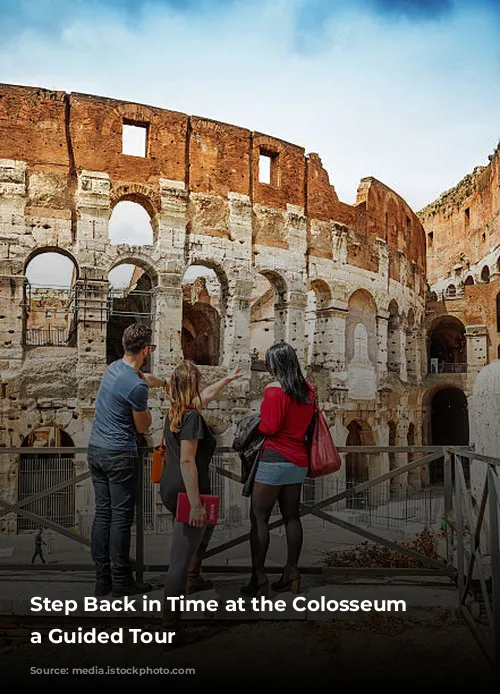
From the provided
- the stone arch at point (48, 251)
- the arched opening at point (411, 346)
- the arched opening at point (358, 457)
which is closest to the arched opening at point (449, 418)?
the arched opening at point (411, 346)

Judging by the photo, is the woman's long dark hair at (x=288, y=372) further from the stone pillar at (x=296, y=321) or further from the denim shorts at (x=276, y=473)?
the stone pillar at (x=296, y=321)

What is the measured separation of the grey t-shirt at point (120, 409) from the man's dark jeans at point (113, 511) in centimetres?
7

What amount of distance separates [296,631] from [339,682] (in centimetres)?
62

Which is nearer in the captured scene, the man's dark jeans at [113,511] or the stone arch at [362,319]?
the man's dark jeans at [113,511]

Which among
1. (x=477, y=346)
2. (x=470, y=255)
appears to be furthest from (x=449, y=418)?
(x=470, y=255)

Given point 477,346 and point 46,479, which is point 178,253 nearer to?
point 46,479

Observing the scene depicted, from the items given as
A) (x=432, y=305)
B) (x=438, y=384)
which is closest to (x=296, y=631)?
→ (x=438, y=384)

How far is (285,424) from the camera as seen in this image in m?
4.41

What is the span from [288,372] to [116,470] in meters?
1.35

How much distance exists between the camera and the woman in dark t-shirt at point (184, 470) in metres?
3.85

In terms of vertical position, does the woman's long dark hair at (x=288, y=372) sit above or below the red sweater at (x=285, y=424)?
above

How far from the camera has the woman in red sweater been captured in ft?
14.2

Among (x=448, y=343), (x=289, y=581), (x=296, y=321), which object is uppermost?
(x=448, y=343)

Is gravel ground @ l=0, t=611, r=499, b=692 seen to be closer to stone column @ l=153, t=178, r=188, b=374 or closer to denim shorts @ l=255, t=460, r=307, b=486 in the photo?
denim shorts @ l=255, t=460, r=307, b=486
